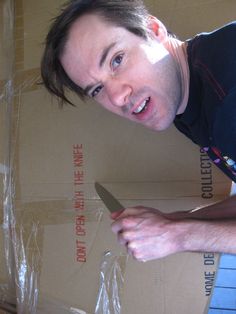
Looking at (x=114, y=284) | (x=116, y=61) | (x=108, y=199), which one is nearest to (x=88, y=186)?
(x=108, y=199)

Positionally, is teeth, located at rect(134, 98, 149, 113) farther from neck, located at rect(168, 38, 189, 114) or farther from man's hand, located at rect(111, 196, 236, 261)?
man's hand, located at rect(111, 196, 236, 261)

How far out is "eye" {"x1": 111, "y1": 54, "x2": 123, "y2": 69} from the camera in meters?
0.59

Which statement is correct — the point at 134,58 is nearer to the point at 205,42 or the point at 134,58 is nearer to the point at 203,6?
the point at 205,42

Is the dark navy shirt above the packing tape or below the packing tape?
above

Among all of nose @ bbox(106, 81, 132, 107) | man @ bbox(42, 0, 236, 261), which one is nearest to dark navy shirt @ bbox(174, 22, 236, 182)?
man @ bbox(42, 0, 236, 261)

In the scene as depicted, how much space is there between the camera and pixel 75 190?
859 millimetres

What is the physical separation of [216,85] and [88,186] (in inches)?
17.0

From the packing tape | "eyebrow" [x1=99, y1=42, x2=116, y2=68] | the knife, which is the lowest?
the packing tape

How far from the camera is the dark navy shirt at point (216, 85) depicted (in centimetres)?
48

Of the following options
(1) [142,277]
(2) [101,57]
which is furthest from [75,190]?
(2) [101,57]

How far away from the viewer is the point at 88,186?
0.84 meters

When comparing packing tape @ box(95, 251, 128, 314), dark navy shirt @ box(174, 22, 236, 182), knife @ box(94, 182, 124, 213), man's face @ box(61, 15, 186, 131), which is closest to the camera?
dark navy shirt @ box(174, 22, 236, 182)

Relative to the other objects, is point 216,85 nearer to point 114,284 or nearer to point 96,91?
point 96,91

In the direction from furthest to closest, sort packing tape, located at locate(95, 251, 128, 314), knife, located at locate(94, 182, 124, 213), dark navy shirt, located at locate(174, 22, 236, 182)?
1. packing tape, located at locate(95, 251, 128, 314)
2. knife, located at locate(94, 182, 124, 213)
3. dark navy shirt, located at locate(174, 22, 236, 182)
